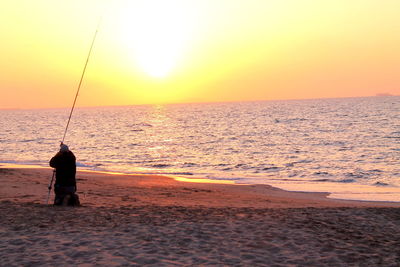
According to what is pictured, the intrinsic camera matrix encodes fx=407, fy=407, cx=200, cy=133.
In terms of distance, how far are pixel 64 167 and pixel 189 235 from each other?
494 cm

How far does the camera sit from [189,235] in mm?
8953

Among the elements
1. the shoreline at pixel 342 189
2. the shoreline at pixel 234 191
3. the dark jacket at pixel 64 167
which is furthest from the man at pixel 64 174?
the shoreline at pixel 342 189

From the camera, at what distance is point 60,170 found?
1193 cm

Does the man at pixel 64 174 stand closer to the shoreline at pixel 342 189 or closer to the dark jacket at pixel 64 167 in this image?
the dark jacket at pixel 64 167

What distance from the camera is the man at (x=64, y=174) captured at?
11852 millimetres

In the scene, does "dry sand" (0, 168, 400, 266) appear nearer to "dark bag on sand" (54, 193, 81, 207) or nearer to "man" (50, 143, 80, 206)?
"dark bag on sand" (54, 193, 81, 207)

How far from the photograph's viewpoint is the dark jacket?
11.8 m

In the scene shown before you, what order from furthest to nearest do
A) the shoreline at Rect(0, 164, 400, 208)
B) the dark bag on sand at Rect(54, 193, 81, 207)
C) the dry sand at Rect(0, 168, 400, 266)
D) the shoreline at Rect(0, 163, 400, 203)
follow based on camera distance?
the shoreline at Rect(0, 163, 400, 203), the shoreline at Rect(0, 164, 400, 208), the dark bag on sand at Rect(54, 193, 81, 207), the dry sand at Rect(0, 168, 400, 266)

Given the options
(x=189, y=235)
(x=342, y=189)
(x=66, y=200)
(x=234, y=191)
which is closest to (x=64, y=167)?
(x=66, y=200)

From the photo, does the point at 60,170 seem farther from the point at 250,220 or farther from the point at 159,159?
the point at 159,159

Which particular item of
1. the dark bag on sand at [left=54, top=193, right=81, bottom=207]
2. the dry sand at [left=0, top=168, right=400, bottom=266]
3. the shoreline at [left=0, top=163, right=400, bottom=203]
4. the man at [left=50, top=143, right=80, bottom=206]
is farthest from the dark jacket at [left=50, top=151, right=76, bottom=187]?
the shoreline at [left=0, top=163, right=400, bottom=203]

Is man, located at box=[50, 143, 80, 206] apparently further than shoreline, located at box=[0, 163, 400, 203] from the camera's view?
No

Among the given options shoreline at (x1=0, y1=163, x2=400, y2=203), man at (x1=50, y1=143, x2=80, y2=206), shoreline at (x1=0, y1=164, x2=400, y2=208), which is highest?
man at (x1=50, y1=143, x2=80, y2=206)

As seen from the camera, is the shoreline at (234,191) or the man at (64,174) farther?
the shoreline at (234,191)
